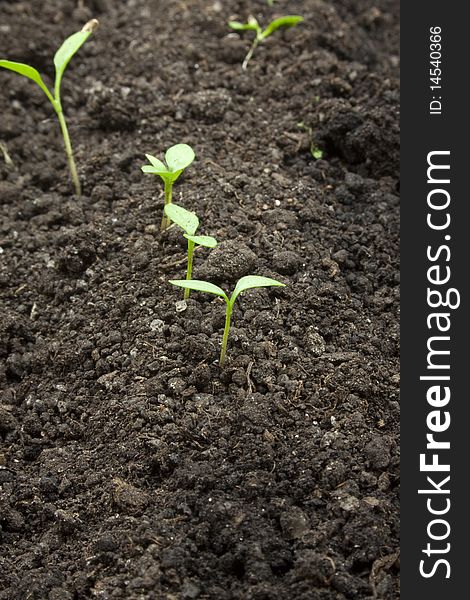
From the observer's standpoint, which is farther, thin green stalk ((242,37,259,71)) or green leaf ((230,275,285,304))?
thin green stalk ((242,37,259,71))

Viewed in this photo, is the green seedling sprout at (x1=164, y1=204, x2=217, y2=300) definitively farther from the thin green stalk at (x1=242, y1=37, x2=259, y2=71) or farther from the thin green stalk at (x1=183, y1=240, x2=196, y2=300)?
the thin green stalk at (x1=242, y1=37, x2=259, y2=71)

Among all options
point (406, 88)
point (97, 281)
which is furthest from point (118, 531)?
point (406, 88)

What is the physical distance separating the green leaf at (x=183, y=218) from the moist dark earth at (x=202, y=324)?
0.53 feet

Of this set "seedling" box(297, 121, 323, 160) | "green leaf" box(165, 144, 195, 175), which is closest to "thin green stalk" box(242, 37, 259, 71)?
"seedling" box(297, 121, 323, 160)

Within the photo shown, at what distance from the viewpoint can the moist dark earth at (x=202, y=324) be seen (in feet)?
5.16

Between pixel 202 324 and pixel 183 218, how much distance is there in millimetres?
252

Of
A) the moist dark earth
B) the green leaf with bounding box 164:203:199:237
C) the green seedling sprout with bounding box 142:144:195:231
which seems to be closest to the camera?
the moist dark earth

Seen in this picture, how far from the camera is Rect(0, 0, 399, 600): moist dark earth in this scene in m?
1.57

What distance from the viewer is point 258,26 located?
8.73 feet

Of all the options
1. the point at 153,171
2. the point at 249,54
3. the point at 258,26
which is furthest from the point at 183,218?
the point at 258,26

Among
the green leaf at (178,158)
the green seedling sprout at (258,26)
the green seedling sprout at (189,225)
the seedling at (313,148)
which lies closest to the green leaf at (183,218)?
the green seedling sprout at (189,225)

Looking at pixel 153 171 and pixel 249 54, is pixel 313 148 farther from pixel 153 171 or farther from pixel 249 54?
pixel 153 171

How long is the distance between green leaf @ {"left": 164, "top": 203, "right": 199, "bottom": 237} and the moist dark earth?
0.16 m

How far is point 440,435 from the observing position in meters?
1.69
